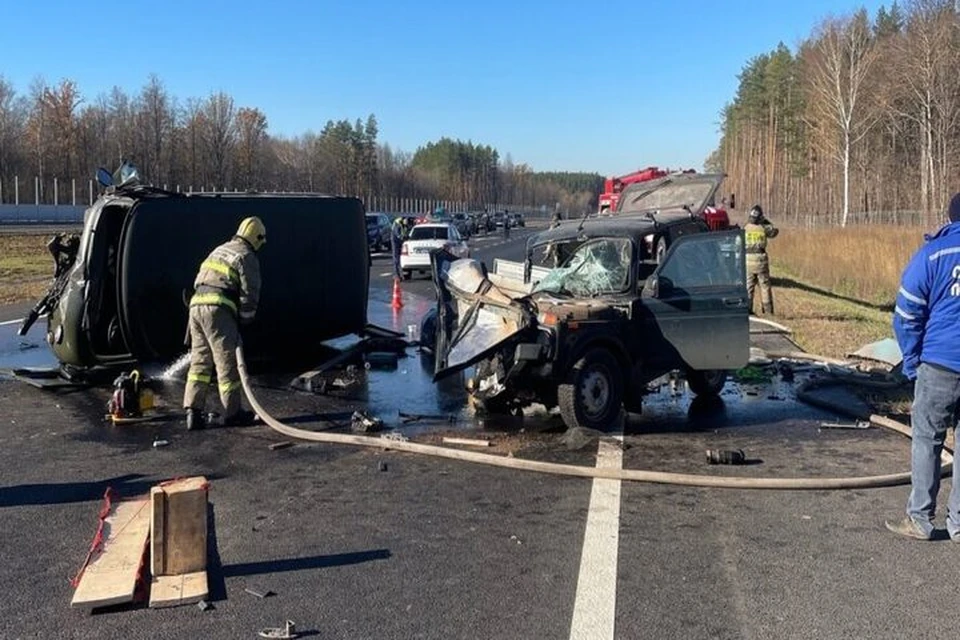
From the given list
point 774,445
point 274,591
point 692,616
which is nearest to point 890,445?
point 774,445

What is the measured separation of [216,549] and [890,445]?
545 centimetres

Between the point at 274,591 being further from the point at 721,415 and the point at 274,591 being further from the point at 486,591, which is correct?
the point at 721,415

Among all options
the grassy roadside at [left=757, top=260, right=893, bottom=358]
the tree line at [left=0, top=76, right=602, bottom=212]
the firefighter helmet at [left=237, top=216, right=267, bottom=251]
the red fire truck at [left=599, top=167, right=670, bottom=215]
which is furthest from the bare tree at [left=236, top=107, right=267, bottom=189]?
the firefighter helmet at [left=237, top=216, right=267, bottom=251]

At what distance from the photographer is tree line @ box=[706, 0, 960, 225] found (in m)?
48.3

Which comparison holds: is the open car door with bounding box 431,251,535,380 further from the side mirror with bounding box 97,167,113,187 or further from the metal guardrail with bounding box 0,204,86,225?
the metal guardrail with bounding box 0,204,86,225

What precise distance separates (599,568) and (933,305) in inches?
93.6

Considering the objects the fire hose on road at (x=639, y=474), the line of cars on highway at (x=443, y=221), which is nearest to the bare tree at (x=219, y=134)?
the line of cars on highway at (x=443, y=221)

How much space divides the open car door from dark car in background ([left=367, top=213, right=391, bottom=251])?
95.1 ft

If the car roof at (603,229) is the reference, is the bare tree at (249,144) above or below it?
above

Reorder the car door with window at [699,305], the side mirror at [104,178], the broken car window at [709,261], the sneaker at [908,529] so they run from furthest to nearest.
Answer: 1. the side mirror at [104,178]
2. the broken car window at [709,261]
3. the car door with window at [699,305]
4. the sneaker at [908,529]

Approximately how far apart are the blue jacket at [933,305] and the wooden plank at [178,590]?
12.9ft

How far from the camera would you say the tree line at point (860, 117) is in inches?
1903

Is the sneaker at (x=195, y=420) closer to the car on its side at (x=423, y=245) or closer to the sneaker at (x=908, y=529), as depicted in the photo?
the sneaker at (x=908, y=529)

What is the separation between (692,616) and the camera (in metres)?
4.00
